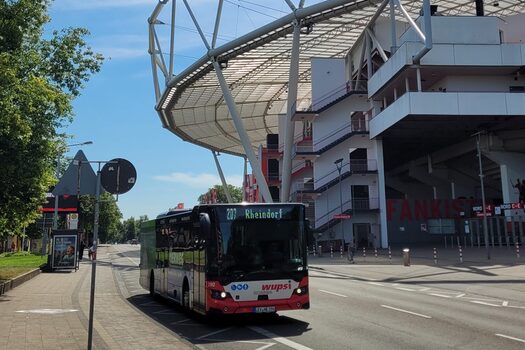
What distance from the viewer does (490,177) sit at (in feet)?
214

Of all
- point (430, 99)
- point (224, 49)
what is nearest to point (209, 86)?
point (224, 49)

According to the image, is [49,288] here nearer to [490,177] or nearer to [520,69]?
[520,69]

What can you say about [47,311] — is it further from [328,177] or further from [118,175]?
[328,177]

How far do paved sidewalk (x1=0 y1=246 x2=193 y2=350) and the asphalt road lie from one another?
531mm

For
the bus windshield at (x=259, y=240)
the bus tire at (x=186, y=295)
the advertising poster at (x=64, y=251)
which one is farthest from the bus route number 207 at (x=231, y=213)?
the advertising poster at (x=64, y=251)

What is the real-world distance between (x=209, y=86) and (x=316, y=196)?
22.2 m

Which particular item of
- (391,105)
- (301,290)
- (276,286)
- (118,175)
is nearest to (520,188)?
(391,105)

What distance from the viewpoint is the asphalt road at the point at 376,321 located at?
9570 mm

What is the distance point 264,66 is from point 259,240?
54250 millimetres

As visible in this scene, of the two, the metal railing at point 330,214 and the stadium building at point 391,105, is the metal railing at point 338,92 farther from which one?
the metal railing at point 330,214

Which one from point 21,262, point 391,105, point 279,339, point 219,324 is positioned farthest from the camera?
point 391,105

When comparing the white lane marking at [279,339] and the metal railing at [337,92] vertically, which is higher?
the metal railing at [337,92]

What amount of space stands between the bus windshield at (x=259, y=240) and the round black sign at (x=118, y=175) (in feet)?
11.4

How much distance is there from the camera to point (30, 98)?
14773 mm
